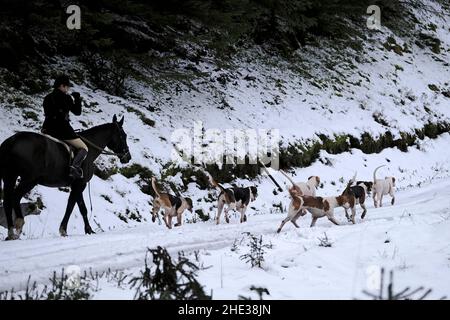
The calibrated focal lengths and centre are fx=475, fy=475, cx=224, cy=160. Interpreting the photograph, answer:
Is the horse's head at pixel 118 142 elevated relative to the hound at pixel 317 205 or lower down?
elevated

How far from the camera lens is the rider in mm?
8555

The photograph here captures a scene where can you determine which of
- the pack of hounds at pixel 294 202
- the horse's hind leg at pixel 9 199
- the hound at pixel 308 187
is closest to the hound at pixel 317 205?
the pack of hounds at pixel 294 202

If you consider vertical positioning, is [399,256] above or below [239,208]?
below

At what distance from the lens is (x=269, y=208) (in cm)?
1392

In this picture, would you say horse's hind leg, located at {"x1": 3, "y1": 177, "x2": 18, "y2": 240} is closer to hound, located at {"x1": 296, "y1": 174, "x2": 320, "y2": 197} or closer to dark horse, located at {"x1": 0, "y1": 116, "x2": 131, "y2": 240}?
dark horse, located at {"x1": 0, "y1": 116, "x2": 131, "y2": 240}

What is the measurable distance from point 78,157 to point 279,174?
27.2 feet

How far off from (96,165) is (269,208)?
509 cm

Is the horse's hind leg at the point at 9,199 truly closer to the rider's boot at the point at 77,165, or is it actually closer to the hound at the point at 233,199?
the rider's boot at the point at 77,165

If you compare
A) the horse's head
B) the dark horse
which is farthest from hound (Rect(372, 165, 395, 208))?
the dark horse

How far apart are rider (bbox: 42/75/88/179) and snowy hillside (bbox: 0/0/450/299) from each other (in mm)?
1453

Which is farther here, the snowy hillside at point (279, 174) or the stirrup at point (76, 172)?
the stirrup at point (76, 172)

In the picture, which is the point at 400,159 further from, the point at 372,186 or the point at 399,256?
the point at 399,256

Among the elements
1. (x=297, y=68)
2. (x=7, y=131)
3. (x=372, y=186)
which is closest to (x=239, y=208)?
(x=372, y=186)

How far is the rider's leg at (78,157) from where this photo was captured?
8.59m
